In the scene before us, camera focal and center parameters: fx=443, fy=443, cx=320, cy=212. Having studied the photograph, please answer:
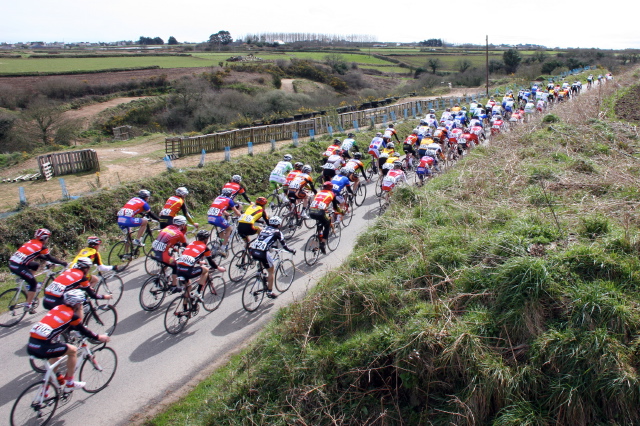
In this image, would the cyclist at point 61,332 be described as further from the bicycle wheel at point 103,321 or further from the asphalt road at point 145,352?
the bicycle wheel at point 103,321

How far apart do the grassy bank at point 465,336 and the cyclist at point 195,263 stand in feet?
5.96

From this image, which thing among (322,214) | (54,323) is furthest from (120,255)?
(322,214)

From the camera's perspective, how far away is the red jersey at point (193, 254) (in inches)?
344

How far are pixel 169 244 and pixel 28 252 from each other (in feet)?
9.34

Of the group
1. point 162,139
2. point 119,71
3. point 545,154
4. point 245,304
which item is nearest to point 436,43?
point 119,71

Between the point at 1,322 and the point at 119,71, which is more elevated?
the point at 119,71

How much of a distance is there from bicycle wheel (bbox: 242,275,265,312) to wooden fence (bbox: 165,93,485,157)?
1367cm

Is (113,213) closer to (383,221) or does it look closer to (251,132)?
(383,221)

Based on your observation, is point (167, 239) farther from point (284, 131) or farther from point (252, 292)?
point (284, 131)

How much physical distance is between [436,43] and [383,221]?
138 m

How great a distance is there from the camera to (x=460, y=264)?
25.2 ft

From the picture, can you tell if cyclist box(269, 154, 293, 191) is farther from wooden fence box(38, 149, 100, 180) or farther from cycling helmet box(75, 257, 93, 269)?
wooden fence box(38, 149, 100, 180)

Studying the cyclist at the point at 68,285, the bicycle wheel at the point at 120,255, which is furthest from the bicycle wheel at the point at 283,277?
the bicycle wheel at the point at 120,255

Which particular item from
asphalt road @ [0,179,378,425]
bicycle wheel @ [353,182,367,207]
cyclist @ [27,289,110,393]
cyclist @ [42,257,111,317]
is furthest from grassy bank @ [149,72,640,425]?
bicycle wheel @ [353,182,367,207]
